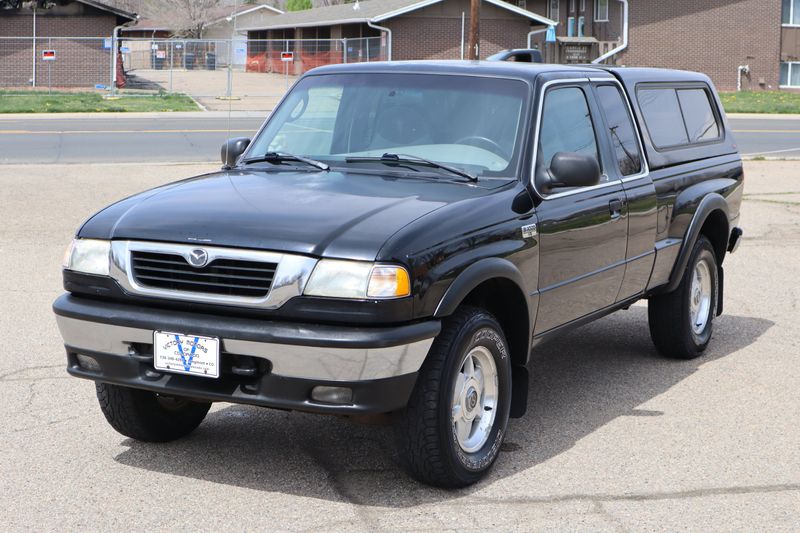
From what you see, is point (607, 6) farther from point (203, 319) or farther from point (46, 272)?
point (203, 319)

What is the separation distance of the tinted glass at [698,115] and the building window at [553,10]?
48.4 m

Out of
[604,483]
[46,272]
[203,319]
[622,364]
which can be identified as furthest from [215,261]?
[46,272]

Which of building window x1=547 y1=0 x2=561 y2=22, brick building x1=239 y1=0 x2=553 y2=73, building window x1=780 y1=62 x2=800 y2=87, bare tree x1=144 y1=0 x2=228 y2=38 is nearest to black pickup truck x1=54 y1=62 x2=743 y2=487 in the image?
brick building x1=239 y1=0 x2=553 y2=73

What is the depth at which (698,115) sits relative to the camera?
7.91m

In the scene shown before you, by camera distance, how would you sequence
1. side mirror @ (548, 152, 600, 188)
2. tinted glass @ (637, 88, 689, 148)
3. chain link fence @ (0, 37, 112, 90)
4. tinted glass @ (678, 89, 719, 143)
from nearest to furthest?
side mirror @ (548, 152, 600, 188) < tinted glass @ (637, 88, 689, 148) < tinted glass @ (678, 89, 719, 143) < chain link fence @ (0, 37, 112, 90)

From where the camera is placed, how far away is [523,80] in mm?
5895

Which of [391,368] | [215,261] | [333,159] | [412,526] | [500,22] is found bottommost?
[412,526]

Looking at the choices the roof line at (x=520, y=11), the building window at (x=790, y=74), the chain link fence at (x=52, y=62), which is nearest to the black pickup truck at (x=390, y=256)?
the chain link fence at (x=52, y=62)

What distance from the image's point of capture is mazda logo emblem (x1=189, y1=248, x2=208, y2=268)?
4.62 meters

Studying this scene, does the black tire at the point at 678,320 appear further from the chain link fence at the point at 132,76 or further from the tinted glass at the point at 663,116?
the chain link fence at the point at 132,76

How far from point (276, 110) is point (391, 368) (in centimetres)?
246

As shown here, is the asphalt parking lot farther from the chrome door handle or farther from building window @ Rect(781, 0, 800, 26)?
building window @ Rect(781, 0, 800, 26)

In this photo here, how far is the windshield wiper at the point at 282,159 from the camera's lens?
5.74 m

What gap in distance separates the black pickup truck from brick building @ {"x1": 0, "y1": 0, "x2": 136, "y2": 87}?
38.6 metres
